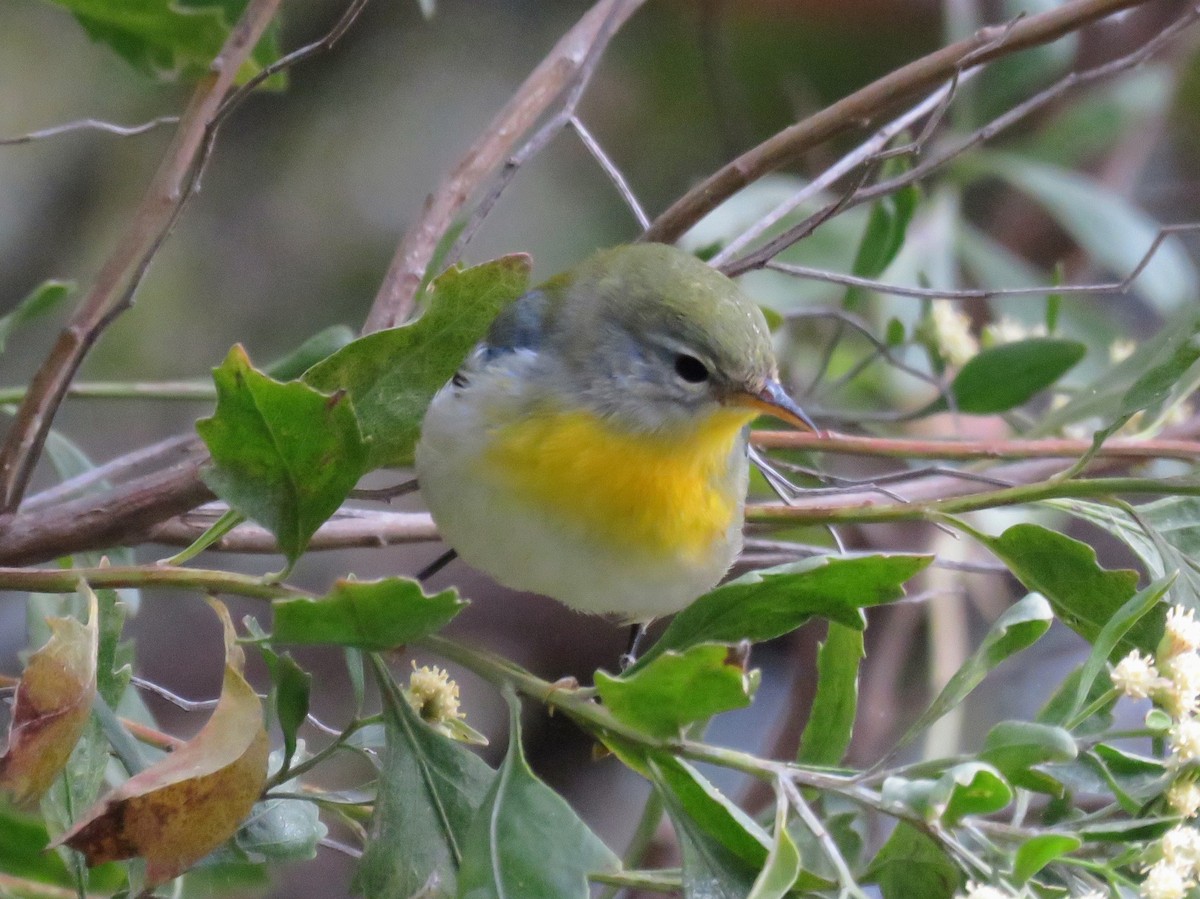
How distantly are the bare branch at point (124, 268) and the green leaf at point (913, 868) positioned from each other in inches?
35.3

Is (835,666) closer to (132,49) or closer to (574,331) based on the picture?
(574,331)

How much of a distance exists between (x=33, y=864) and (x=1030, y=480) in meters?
1.30

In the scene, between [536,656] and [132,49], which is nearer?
[132,49]

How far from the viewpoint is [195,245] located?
410cm

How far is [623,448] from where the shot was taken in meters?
1.66

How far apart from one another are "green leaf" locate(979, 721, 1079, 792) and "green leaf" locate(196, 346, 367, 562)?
56 centimetres

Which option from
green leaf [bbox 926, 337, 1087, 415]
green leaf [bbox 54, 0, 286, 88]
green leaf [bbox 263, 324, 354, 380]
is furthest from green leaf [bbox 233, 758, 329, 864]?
green leaf [bbox 926, 337, 1087, 415]

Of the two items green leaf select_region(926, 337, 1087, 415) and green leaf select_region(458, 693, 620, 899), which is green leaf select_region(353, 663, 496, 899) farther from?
green leaf select_region(926, 337, 1087, 415)

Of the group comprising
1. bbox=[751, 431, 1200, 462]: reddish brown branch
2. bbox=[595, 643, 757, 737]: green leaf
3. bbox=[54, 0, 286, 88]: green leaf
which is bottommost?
bbox=[751, 431, 1200, 462]: reddish brown branch

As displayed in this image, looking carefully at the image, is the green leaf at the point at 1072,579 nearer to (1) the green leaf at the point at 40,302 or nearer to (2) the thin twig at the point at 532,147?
(2) the thin twig at the point at 532,147

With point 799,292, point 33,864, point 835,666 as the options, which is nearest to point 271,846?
point 33,864

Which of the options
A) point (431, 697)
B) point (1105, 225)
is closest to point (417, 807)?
point (431, 697)

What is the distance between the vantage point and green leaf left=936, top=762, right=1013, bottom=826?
0.90 m

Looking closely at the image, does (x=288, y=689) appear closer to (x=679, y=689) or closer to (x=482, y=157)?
(x=679, y=689)
